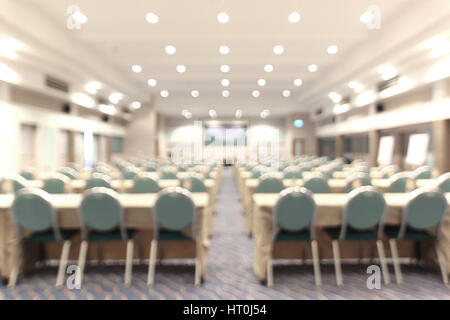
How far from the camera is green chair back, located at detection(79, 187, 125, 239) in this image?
10.8 ft

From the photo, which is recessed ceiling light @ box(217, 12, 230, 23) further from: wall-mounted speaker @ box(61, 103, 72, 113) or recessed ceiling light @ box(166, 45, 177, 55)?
wall-mounted speaker @ box(61, 103, 72, 113)

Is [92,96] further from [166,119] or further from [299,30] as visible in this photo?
[166,119]

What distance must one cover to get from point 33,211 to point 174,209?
1.29 meters

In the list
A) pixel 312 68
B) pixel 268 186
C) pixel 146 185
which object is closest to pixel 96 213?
pixel 146 185

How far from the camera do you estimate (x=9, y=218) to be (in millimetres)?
3408

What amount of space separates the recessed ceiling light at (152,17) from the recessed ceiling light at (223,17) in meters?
1.40

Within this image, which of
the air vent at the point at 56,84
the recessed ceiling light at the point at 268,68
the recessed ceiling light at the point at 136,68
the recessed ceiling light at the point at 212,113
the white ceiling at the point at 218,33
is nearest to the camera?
the white ceiling at the point at 218,33

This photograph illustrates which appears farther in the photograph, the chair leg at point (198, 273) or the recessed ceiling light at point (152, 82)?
the recessed ceiling light at point (152, 82)

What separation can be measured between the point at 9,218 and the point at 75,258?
2.85ft

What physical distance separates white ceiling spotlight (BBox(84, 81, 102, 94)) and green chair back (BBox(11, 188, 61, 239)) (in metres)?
10.1

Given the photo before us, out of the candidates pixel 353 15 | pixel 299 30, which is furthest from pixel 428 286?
pixel 299 30

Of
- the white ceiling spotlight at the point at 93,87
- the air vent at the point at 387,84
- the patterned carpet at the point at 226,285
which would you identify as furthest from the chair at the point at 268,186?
the white ceiling spotlight at the point at 93,87

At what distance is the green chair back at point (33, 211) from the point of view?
3.24 m

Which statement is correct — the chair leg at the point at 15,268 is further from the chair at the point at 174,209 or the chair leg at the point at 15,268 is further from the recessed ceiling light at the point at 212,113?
the recessed ceiling light at the point at 212,113
